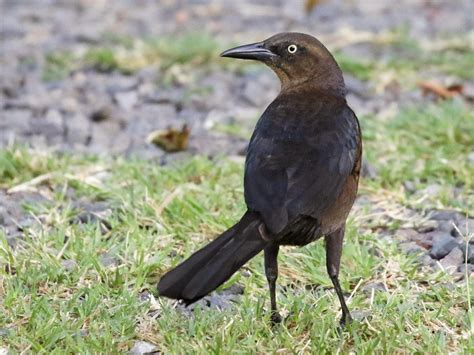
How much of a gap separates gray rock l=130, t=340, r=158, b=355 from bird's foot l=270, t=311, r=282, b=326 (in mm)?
444

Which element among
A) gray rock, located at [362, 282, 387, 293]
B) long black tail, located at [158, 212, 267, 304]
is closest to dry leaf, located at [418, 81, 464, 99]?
gray rock, located at [362, 282, 387, 293]

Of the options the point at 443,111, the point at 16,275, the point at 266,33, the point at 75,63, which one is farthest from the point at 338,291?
the point at 266,33

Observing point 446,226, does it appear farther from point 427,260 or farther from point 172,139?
point 172,139

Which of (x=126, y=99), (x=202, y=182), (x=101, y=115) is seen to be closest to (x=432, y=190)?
(x=202, y=182)

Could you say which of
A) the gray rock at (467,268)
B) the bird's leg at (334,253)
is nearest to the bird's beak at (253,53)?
the bird's leg at (334,253)

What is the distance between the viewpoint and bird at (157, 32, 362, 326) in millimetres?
3479

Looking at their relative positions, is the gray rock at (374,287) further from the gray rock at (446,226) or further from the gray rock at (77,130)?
the gray rock at (77,130)

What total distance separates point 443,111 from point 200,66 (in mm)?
2269

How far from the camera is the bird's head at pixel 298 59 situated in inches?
179

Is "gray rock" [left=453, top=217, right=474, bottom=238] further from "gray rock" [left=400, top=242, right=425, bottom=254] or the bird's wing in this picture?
the bird's wing

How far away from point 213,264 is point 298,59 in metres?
1.40

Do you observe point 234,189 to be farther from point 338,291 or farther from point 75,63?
point 75,63

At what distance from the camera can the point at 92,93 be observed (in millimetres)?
7465

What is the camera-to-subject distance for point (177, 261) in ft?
14.7
